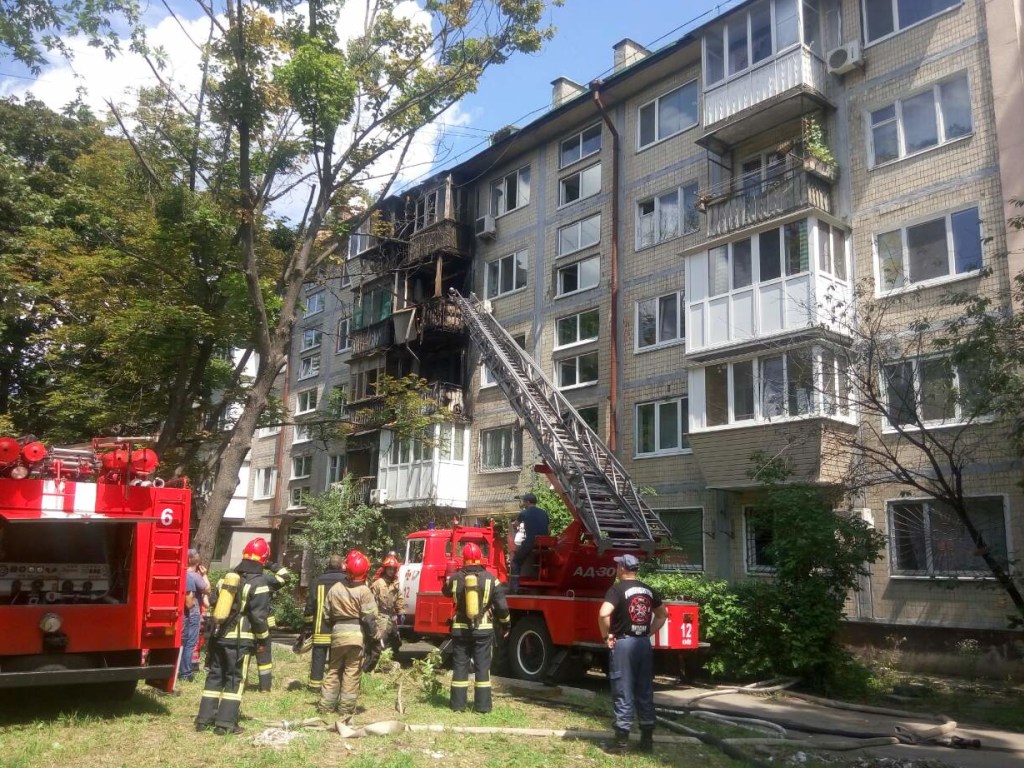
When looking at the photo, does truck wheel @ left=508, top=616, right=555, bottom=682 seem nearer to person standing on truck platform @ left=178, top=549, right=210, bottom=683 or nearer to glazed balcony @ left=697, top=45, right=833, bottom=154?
person standing on truck platform @ left=178, top=549, right=210, bottom=683

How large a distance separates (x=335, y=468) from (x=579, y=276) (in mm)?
14603

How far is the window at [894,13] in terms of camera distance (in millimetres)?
18047

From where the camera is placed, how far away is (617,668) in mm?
7945

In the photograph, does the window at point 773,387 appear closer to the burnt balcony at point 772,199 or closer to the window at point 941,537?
the window at point 941,537

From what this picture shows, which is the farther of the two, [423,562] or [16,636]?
[423,562]

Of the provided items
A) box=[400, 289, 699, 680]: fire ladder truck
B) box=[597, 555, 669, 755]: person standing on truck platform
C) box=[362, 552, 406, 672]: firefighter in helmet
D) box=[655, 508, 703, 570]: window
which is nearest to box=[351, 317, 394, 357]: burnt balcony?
box=[655, 508, 703, 570]: window

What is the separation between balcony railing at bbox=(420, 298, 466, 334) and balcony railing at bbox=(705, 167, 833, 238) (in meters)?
9.89

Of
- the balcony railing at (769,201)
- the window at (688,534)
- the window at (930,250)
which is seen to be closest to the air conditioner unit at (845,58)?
the balcony railing at (769,201)

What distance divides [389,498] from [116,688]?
18.6 m

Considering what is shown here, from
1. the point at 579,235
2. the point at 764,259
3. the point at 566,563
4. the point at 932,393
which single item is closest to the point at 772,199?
the point at 764,259

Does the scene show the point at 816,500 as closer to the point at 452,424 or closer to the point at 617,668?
the point at 617,668

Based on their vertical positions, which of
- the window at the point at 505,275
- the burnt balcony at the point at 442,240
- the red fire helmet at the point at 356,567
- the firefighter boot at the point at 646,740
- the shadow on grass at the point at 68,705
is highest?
the burnt balcony at the point at 442,240

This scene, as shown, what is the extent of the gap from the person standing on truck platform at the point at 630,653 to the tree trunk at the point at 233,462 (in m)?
9.32

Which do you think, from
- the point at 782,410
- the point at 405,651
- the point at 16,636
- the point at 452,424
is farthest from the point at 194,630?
the point at 452,424
